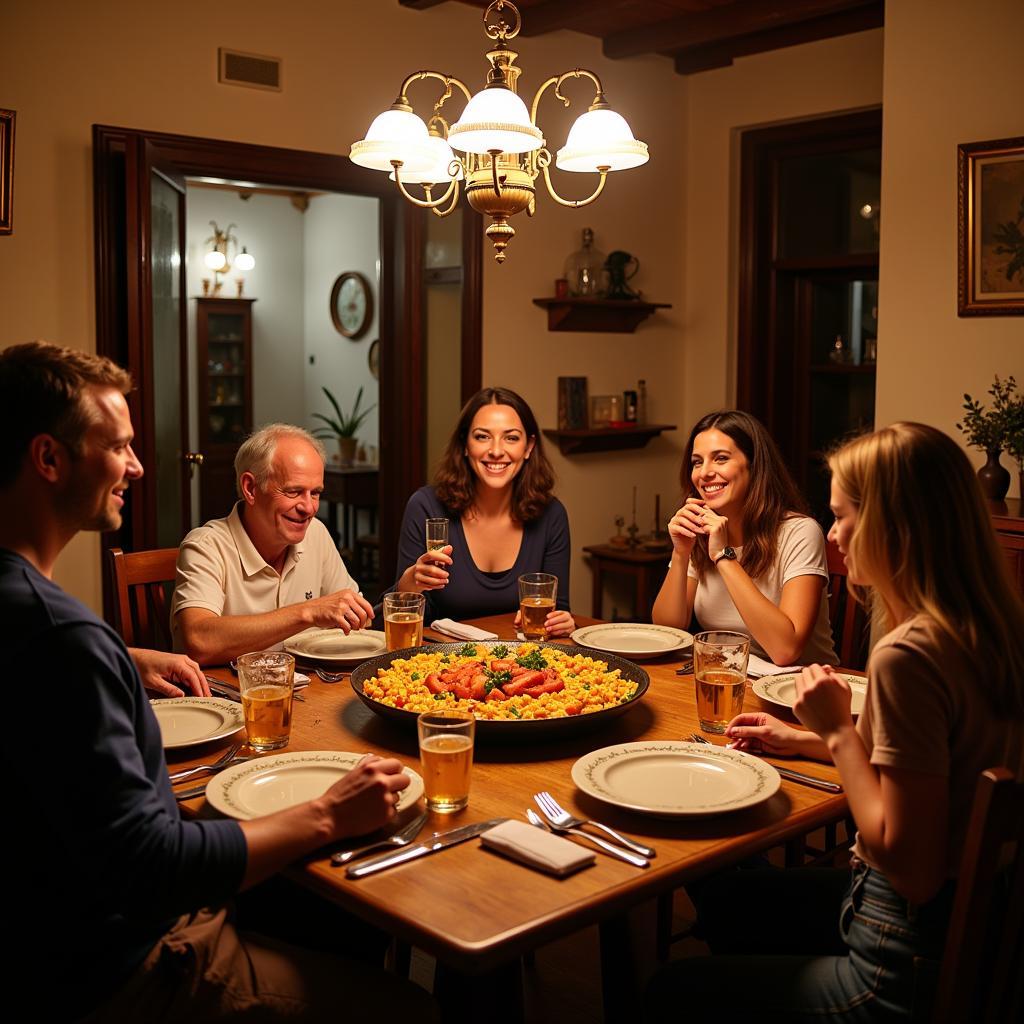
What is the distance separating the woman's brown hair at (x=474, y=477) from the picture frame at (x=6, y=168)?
1514mm

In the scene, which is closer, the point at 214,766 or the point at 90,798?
the point at 90,798

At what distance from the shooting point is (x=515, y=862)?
141 cm

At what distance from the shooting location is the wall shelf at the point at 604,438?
17.1 feet

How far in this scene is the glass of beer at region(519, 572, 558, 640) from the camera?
2.41 metres

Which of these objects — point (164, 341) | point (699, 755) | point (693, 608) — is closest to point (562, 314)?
point (164, 341)

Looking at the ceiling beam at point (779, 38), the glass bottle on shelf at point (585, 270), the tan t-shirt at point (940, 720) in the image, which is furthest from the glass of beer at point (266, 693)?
the ceiling beam at point (779, 38)

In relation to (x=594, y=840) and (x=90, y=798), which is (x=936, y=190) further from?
(x=90, y=798)

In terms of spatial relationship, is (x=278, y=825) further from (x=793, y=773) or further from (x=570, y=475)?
(x=570, y=475)

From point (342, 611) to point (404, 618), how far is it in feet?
0.42

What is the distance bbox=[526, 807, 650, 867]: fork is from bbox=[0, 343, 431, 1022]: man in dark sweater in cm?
21

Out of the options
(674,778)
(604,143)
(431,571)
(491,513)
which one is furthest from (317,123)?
(674,778)

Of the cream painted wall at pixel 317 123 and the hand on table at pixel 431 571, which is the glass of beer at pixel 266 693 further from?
the cream painted wall at pixel 317 123

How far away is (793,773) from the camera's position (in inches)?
67.8

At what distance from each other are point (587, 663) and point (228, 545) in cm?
97
